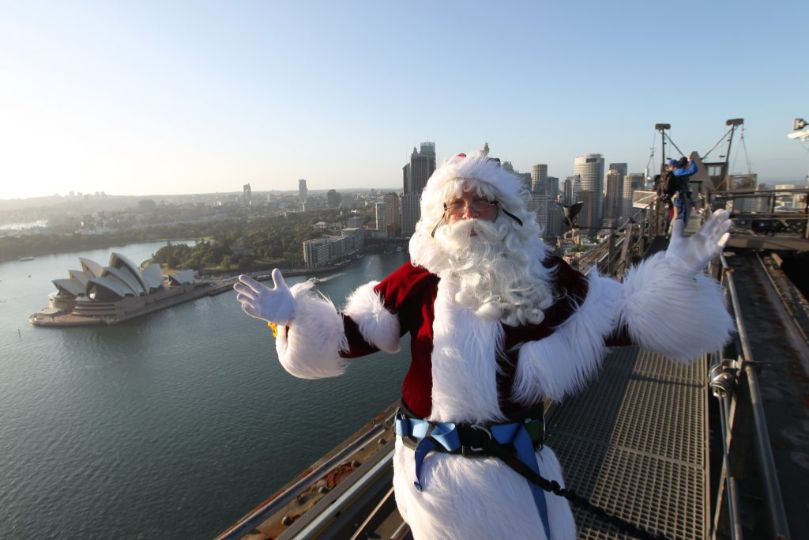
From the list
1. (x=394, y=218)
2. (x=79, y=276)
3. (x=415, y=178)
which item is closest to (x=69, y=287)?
(x=79, y=276)

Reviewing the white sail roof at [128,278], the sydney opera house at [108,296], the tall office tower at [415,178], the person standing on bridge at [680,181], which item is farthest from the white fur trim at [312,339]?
the white sail roof at [128,278]

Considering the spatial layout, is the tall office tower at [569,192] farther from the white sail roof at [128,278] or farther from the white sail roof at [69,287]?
the white sail roof at [69,287]

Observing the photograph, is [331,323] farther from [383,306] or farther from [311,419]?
[311,419]

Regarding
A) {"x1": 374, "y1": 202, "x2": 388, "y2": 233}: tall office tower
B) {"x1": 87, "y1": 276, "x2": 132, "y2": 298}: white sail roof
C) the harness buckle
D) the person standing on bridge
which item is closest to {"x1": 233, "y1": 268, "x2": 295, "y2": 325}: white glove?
the harness buckle

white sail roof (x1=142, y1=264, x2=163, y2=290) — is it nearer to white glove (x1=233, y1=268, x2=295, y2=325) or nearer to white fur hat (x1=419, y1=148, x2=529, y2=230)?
white glove (x1=233, y1=268, x2=295, y2=325)

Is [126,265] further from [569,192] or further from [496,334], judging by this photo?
[496,334]

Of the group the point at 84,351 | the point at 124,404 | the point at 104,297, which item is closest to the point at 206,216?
the point at 104,297
